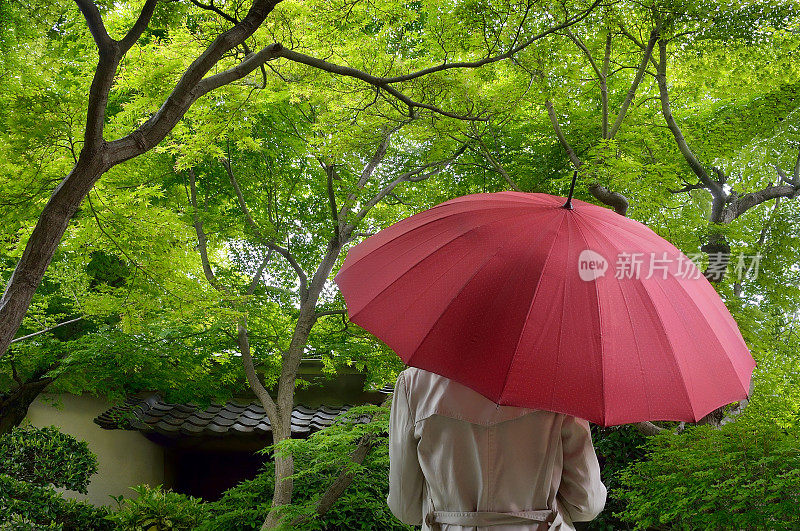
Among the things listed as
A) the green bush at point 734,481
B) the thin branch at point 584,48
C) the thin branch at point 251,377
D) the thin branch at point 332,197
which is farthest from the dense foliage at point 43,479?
the thin branch at point 584,48

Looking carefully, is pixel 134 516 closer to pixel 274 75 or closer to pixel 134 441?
pixel 134 441

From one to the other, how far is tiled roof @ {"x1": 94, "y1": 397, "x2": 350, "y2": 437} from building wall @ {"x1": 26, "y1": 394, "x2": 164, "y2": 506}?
0.94m

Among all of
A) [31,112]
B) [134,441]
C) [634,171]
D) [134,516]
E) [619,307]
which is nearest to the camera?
[619,307]

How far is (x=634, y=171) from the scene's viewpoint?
5.52 meters

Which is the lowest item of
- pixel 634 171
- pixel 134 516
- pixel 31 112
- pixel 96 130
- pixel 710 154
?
pixel 134 516

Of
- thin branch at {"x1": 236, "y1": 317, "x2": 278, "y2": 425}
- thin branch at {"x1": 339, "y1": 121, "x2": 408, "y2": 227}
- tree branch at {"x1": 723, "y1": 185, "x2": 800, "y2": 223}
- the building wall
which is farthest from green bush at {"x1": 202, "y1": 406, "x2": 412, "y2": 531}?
tree branch at {"x1": 723, "y1": 185, "x2": 800, "y2": 223}

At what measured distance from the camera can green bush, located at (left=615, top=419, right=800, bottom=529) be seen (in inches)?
145

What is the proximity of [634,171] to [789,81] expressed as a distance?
2331 millimetres

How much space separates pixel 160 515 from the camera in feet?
24.4

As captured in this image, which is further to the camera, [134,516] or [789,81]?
[134,516]

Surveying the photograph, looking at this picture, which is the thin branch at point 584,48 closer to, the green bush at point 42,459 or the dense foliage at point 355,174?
the dense foliage at point 355,174

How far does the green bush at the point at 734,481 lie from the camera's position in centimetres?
369

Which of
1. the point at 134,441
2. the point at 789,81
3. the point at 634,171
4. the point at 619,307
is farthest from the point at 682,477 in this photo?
the point at 134,441

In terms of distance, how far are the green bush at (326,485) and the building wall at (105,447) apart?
2.95 m
